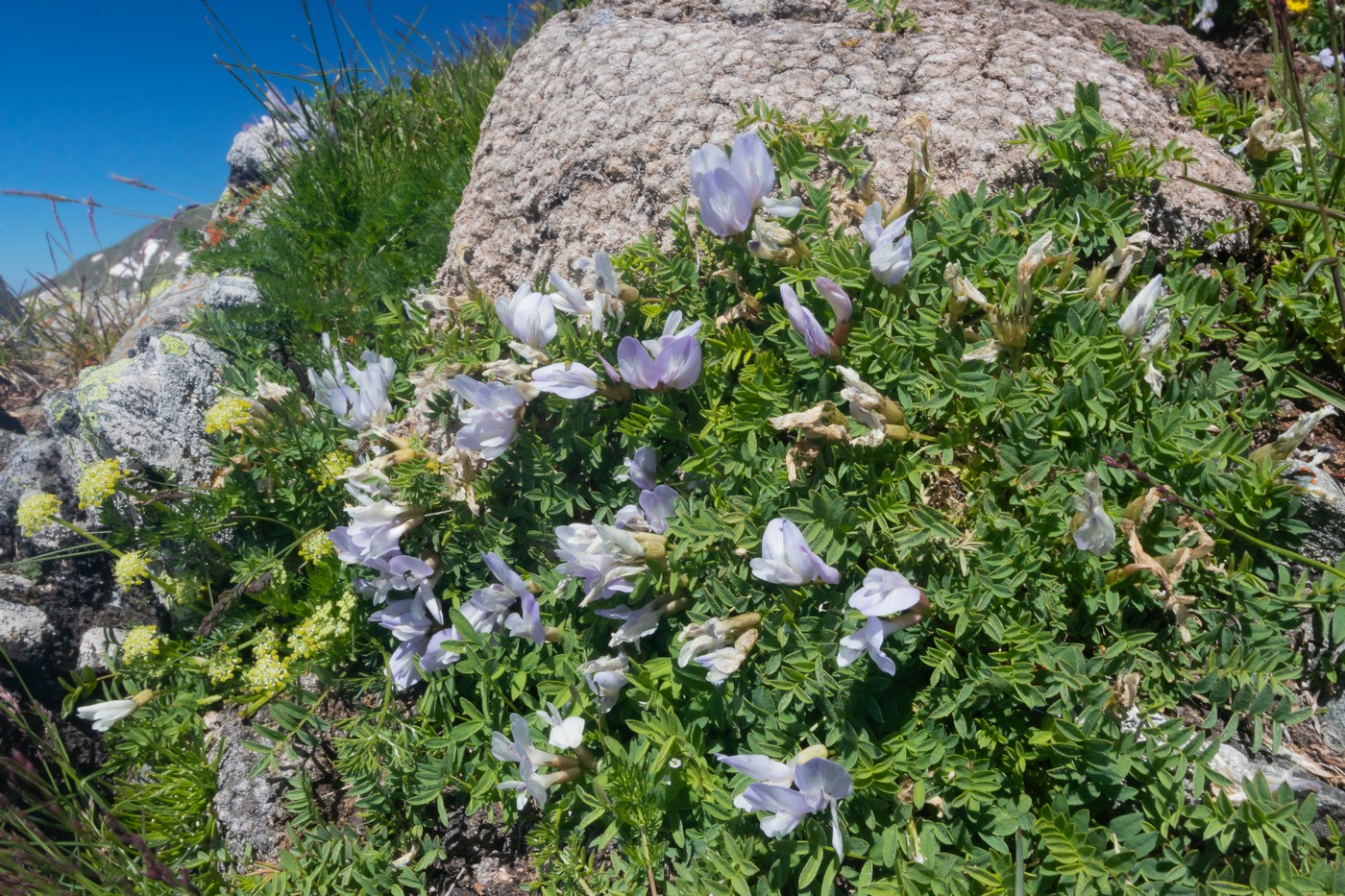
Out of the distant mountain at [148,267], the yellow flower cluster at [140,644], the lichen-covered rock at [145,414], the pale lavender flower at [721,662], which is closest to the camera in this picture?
the pale lavender flower at [721,662]

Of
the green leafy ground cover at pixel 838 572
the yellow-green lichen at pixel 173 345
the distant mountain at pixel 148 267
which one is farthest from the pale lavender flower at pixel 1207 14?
the distant mountain at pixel 148 267

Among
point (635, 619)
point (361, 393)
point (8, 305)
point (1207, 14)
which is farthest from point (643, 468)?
point (8, 305)

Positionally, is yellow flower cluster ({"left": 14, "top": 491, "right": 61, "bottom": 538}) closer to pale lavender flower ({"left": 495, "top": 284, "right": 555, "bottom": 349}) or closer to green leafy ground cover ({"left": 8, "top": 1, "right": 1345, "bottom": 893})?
green leafy ground cover ({"left": 8, "top": 1, "right": 1345, "bottom": 893})

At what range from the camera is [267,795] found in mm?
3006

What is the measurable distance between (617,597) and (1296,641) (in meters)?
1.97

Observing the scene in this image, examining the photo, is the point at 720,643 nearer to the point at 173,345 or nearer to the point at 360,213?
the point at 173,345

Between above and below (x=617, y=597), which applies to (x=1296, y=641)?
below

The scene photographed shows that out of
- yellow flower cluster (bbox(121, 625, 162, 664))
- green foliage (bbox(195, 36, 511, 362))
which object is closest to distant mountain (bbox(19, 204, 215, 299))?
green foliage (bbox(195, 36, 511, 362))

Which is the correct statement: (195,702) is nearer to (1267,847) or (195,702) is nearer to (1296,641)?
(1267,847)

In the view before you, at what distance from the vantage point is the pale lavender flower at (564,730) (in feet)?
7.66

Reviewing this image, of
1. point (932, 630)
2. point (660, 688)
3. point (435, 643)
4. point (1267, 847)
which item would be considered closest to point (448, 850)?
point (435, 643)

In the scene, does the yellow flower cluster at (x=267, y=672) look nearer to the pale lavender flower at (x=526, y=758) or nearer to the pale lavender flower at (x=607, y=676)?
the pale lavender flower at (x=526, y=758)

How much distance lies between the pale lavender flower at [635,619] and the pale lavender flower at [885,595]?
2.48 feet

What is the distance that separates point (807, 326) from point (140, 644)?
9.82 feet
